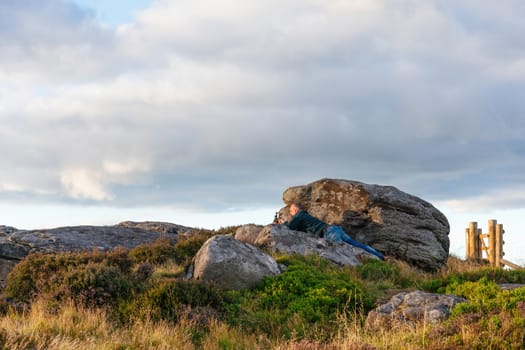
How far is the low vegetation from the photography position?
29.7ft

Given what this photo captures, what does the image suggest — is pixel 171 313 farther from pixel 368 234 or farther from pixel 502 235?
pixel 502 235

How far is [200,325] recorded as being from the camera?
37.9 ft

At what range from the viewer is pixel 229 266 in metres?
14.3

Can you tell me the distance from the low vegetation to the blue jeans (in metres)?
2.33

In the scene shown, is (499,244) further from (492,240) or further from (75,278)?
(75,278)

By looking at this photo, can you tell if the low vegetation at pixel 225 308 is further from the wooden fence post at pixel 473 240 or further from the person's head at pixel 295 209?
the wooden fence post at pixel 473 240

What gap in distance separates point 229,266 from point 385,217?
977cm

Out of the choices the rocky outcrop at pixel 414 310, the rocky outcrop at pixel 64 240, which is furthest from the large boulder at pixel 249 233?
the rocky outcrop at pixel 414 310

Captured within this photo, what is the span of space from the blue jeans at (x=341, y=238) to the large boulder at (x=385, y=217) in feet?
4.89

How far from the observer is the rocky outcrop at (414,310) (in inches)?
432

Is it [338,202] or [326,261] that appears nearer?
[326,261]

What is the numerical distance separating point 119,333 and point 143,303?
1.68 m

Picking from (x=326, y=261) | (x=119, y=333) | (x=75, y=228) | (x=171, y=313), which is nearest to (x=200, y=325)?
(x=171, y=313)

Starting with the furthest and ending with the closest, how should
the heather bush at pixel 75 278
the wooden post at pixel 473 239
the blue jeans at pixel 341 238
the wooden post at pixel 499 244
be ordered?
the wooden post at pixel 473 239
the wooden post at pixel 499 244
the blue jeans at pixel 341 238
the heather bush at pixel 75 278
